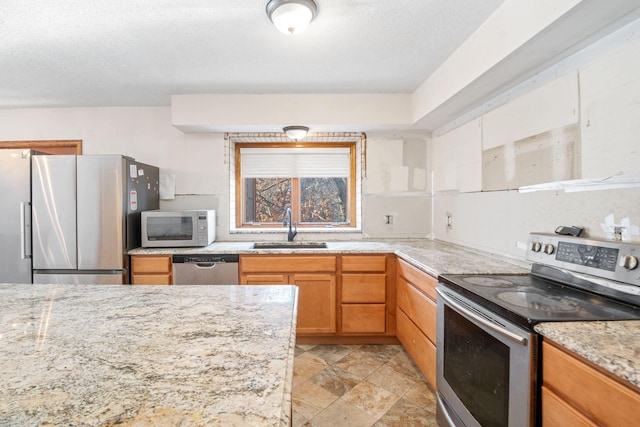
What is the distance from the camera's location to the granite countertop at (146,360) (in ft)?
1.76

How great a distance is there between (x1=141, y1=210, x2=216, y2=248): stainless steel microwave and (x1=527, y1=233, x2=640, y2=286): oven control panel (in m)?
2.52

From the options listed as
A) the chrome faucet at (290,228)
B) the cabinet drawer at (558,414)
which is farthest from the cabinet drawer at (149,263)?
the cabinet drawer at (558,414)

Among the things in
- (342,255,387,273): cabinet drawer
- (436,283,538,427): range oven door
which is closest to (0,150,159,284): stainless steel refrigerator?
(342,255,387,273): cabinet drawer

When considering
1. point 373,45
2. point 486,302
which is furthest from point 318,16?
point 486,302

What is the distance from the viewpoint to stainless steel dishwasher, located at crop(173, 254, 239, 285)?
261 centimetres

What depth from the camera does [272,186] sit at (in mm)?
3494

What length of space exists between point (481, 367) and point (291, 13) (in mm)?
1924

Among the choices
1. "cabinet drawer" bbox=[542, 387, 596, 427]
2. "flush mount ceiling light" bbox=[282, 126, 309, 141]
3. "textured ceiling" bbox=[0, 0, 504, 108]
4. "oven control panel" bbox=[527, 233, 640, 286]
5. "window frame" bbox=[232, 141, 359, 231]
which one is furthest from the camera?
"window frame" bbox=[232, 141, 359, 231]

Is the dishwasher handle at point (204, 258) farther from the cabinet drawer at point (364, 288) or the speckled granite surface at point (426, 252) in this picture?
the cabinet drawer at point (364, 288)

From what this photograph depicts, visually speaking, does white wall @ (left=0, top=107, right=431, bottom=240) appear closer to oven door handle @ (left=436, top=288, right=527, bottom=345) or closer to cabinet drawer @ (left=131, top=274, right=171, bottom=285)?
cabinet drawer @ (left=131, top=274, right=171, bottom=285)

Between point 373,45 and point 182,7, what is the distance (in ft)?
3.84

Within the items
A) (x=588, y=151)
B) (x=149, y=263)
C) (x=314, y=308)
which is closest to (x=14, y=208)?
(x=149, y=263)

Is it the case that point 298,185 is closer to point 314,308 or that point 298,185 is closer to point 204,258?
point 204,258

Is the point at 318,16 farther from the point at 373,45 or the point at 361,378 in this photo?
the point at 361,378
